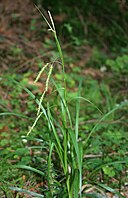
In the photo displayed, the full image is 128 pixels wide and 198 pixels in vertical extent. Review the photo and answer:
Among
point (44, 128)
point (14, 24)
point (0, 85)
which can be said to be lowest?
→ point (44, 128)

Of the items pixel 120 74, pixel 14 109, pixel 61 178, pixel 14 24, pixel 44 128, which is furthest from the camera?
pixel 14 24

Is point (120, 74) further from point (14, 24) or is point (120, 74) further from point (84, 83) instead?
point (14, 24)

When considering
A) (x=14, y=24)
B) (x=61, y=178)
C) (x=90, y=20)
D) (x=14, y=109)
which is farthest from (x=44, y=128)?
(x=90, y=20)

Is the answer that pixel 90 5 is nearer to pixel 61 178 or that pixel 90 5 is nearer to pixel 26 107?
pixel 26 107

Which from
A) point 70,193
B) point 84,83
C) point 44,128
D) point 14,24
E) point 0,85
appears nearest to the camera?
point 70,193

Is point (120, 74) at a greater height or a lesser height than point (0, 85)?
lesser

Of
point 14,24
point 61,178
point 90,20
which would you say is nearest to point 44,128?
point 61,178

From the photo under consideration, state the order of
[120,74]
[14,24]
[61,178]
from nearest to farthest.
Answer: [61,178], [120,74], [14,24]

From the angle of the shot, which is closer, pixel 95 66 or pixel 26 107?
pixel 26 107

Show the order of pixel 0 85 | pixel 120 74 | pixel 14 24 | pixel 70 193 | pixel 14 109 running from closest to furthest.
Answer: pixel 70 193, pixel 14 109, pixel 0 85, pixel 120 74, pixel 14 24
